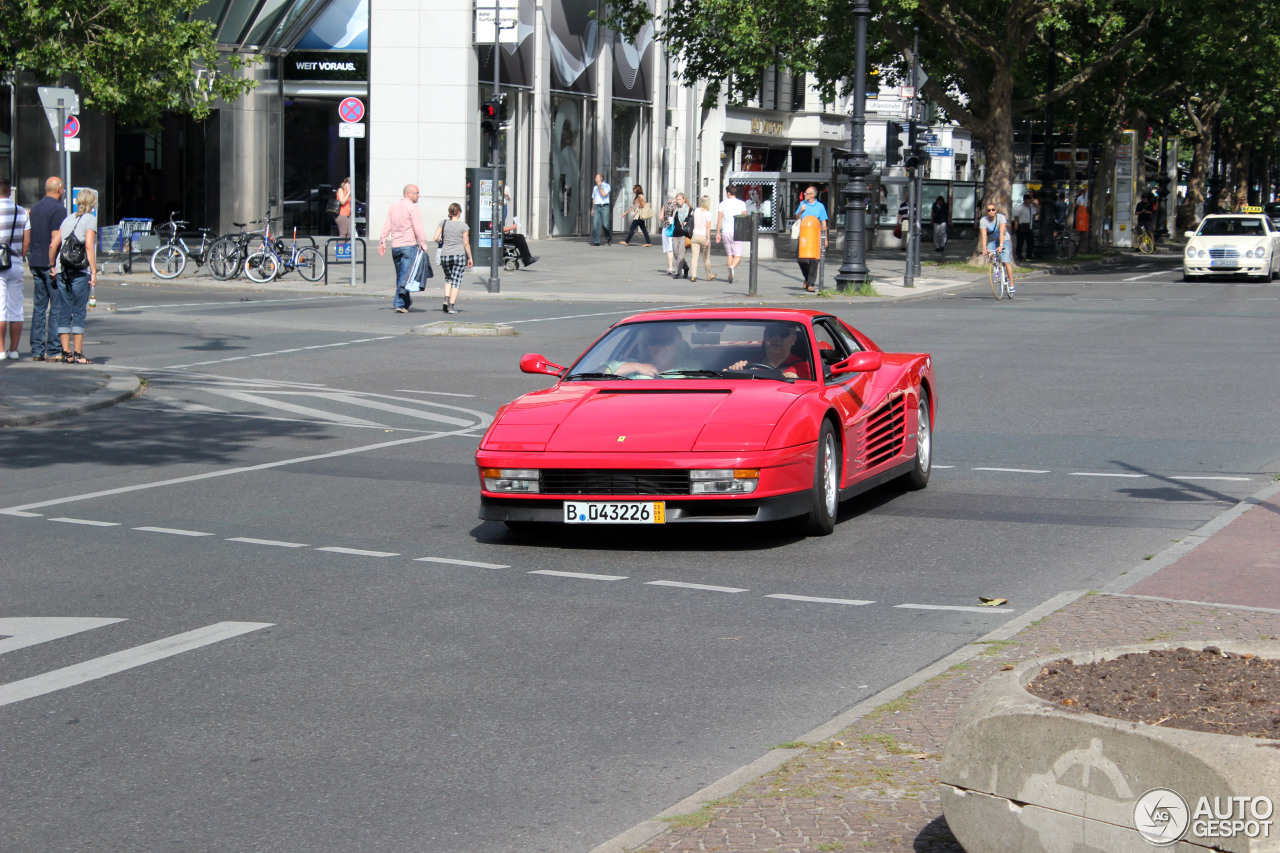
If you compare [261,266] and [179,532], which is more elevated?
[261,266]

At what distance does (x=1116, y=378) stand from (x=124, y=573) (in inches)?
493

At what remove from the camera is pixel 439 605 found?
741 centimetres

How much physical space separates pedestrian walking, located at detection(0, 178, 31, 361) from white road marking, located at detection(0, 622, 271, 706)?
1134 cm

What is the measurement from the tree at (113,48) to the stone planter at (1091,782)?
31.4 meters

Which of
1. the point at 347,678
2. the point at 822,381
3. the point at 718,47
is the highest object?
the point at 718,47

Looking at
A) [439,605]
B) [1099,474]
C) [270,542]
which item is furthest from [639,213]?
[439,605]

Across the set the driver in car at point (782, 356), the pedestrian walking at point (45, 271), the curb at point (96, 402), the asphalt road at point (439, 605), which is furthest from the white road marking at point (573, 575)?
the pedestrian walking at point (45, 271)

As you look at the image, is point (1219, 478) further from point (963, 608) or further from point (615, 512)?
point (615, 512)

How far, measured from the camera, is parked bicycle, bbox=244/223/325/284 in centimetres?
3212

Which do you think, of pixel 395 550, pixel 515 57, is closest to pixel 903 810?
pixel 395 550

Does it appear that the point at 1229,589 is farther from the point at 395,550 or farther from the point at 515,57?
the point at 515,57

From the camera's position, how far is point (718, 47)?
41531 mm

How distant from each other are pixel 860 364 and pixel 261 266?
24489 mm

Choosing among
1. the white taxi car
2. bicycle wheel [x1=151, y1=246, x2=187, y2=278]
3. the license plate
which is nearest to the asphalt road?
the license plate
